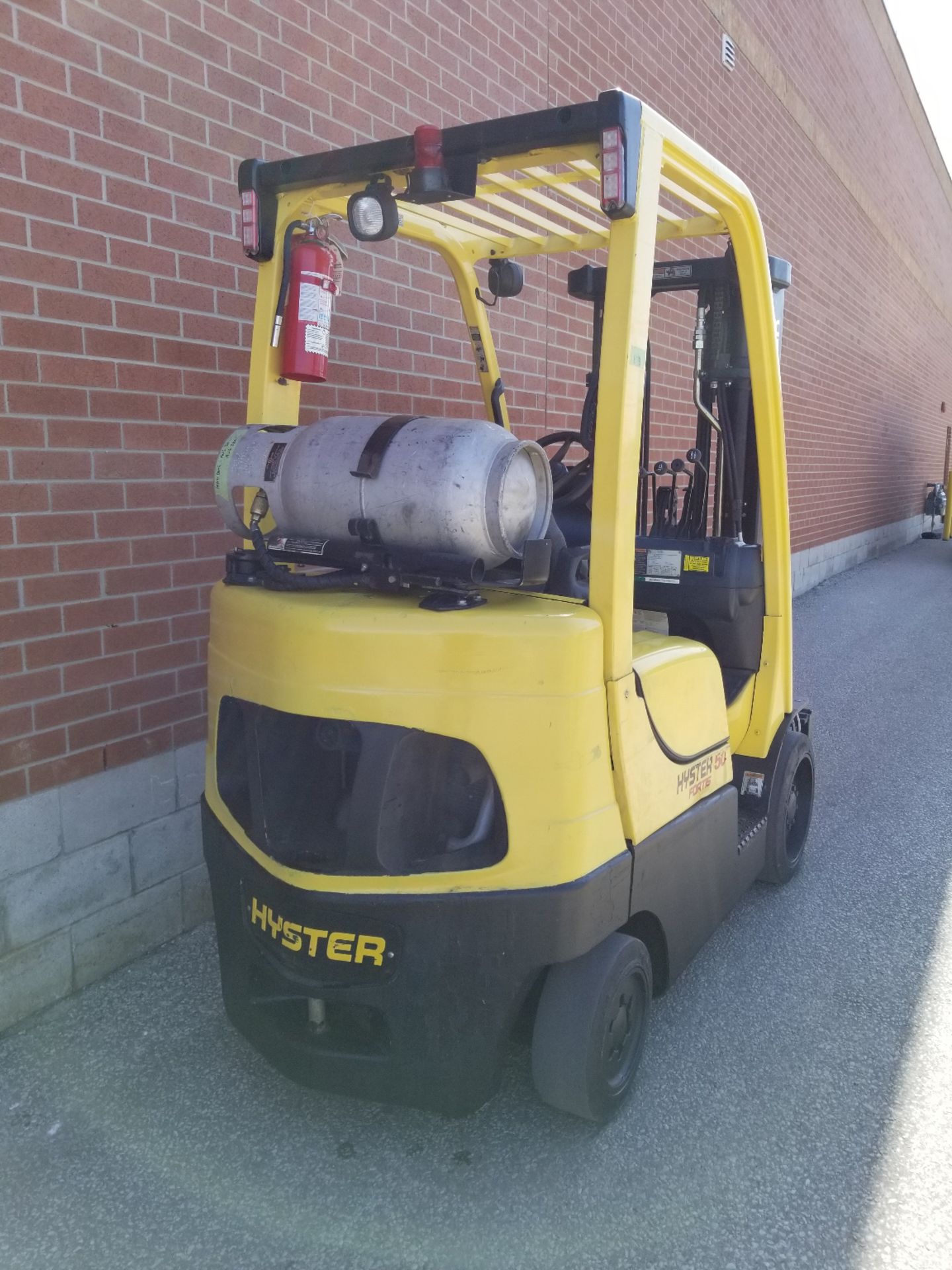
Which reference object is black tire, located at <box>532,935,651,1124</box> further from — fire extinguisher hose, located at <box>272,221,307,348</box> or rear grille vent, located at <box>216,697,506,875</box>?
fire extinguisher hose, located at <box>272,221,307,348</box>

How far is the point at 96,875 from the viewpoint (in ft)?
10.4

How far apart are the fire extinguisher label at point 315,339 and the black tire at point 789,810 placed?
2132 mm

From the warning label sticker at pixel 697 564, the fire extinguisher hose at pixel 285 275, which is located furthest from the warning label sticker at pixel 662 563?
the fire extinguisher hose at pixel 285 275

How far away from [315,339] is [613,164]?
97 cm

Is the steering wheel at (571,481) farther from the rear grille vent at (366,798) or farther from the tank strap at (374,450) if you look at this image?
the rear grille vent at (366,798)

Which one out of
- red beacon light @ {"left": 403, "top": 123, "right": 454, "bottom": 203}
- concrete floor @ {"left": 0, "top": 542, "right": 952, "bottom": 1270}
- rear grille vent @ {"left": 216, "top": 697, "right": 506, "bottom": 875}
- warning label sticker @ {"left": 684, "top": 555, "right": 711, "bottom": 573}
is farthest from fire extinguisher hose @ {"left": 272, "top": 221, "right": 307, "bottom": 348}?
concrete floor @ {"left": 0, "top": 542, "right": 952, "bottom": 1270}

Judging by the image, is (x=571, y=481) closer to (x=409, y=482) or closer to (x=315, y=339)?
(x=315, y=339)

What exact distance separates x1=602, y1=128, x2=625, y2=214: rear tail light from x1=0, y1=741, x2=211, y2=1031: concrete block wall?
2.31 m

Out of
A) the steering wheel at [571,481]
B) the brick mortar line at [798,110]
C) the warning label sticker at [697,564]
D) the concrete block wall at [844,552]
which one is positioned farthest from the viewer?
the concrete block wall at [844,552]

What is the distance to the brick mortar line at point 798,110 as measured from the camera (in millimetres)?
8641

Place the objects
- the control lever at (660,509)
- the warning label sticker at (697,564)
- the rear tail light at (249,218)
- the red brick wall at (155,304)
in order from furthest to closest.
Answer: the control lever at (660,509) < the warning label sticker at (697,564) < the red brick wall at (155,304) < the rear tail light at (249,218)

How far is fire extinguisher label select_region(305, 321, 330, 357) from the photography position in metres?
2.67

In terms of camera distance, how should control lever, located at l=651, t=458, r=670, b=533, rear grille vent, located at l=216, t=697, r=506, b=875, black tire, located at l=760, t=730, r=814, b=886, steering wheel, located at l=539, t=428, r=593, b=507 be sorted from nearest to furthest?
rear grille vent, located at l=216, t=697, r=506, b=875
steering wheel, located at l=539, t=428, r=593, b=507
black tire, located at l=760, t=730, r=814, b=886
control lever, located at l=651, t=458, r=670, b=533

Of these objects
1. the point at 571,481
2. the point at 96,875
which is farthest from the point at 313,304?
the point at 96,875
